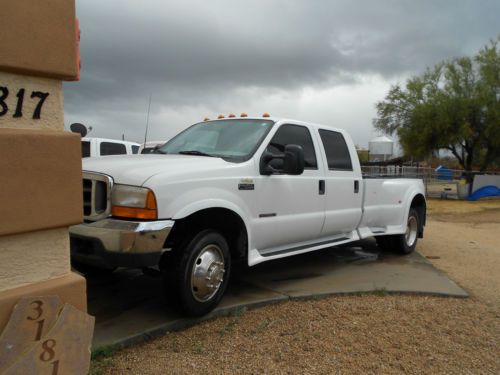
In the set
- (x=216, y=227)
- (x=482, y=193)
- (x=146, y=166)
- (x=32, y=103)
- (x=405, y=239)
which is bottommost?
(x=482, y=193)

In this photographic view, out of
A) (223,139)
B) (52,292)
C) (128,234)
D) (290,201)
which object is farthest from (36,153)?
(290,201)

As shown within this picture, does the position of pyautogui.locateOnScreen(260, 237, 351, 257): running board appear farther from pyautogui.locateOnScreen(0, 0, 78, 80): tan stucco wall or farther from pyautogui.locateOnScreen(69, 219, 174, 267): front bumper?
pyautogui.locateOnScreen(0, 0, 78, 80): tan stucco wall

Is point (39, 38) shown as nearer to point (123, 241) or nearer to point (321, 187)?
point (123, 241)

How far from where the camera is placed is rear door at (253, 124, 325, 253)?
453 cm

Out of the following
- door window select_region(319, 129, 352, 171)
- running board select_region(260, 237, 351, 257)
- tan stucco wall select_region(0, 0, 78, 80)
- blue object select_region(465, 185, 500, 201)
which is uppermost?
tan stucco wall select_region(0, 0, 78, 80)

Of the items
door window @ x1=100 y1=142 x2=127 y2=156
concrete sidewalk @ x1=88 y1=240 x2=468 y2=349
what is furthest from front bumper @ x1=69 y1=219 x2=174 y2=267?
door window @ x1=100 y1=142 x2=127 y2=156

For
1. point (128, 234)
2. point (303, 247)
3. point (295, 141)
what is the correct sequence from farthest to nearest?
1. point (295, 141)
2. point (303, 247)
3. point (128, 234)

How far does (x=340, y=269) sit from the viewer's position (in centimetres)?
603

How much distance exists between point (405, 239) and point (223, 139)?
12.4 feet

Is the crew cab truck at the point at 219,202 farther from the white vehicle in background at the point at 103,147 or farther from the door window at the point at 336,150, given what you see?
the white vehicle in background at the point at 103,147

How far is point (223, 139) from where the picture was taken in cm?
494

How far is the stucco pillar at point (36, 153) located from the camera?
7.36 ft

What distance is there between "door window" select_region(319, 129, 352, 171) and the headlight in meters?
2.72

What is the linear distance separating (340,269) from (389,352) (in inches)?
102
